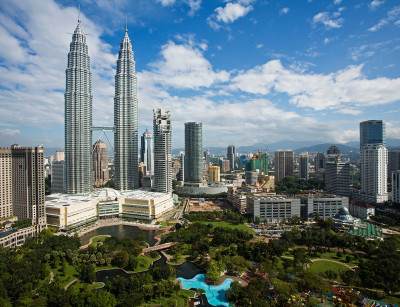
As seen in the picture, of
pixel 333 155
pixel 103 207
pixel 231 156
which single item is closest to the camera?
pixel 103 207

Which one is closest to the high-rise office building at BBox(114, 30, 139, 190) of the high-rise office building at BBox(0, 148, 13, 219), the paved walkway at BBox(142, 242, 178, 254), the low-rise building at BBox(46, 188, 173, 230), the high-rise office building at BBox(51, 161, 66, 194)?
the low-rise building at BBox(46, 188, 173, 230)

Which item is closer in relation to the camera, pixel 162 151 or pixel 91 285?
pixel 91 285

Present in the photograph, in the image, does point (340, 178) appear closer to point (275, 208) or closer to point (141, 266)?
point (275, 208)

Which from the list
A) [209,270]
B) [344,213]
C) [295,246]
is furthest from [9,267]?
[344,213]

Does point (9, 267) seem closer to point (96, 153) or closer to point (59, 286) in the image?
point (59, 286)

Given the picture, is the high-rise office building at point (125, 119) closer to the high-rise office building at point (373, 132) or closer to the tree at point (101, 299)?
the tree at point (101, 299)

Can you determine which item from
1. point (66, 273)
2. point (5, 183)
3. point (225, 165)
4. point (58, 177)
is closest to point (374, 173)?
point (66, 273)

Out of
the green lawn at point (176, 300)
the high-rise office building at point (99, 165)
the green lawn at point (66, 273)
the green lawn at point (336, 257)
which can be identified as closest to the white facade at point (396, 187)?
the green lawn at point (336, 257)

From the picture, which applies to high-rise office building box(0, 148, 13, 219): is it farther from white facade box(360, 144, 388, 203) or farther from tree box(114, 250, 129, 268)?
white facade box(360, 144, 388, 203)
